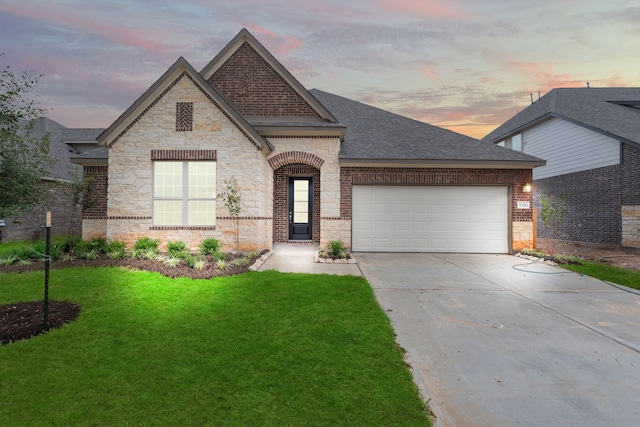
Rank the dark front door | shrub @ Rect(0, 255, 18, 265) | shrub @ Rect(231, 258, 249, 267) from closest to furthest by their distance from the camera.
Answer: shrub @ Rect(0, 255, 18, 265) → shrub @ Rect(231, 258, 249, 267) → the dark front door

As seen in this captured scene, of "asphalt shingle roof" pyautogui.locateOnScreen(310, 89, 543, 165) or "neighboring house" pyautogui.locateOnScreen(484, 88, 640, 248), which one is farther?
"neighboring house" pyautogui.locateOnScreen(484, 88, 640, 248)

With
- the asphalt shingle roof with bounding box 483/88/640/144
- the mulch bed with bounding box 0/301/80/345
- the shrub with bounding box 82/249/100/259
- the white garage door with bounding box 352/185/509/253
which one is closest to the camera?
the mulch bed with bounding box 0/301/80/345

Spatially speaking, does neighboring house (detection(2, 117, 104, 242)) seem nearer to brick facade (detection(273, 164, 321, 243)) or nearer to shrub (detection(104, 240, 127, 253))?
shrub (detection(104, 240, 127, 253))

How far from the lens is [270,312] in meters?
5.22

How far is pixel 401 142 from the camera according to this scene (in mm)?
13445

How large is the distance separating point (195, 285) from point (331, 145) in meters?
7.46

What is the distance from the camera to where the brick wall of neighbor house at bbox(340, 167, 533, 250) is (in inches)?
476

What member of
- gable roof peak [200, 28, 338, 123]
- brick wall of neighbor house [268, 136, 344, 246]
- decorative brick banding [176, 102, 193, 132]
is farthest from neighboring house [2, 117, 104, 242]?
brick wall of neighbor house [268, 136, 344, 246]

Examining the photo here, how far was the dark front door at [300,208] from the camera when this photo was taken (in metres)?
13.5

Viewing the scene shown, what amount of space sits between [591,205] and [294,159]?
15861 mm

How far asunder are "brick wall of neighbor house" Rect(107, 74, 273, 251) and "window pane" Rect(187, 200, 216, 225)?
0.24 metres

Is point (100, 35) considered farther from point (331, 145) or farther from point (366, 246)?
point (366, 246)

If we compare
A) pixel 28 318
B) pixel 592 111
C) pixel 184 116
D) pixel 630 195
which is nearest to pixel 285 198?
pixel 184 116

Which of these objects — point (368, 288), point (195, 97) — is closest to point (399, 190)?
point (368, 288)
